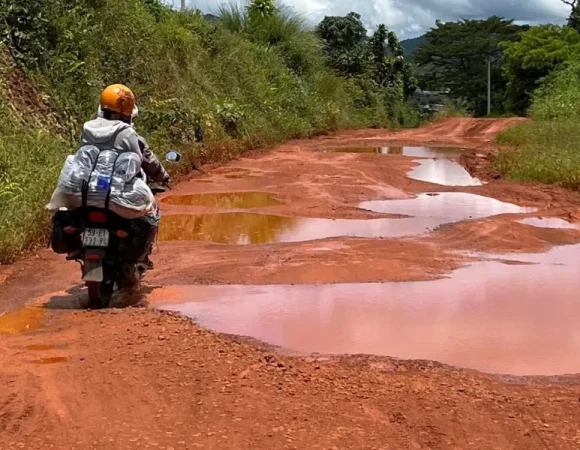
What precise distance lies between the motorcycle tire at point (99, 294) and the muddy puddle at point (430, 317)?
1.62 ft

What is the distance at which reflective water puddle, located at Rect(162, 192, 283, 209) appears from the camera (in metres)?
10.9

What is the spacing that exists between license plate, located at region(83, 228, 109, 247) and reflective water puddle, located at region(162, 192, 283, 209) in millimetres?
5471

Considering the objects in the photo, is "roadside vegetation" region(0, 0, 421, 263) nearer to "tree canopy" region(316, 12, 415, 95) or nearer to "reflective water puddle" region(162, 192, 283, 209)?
"reflective water puddle" region(162, 192, 283, 209)

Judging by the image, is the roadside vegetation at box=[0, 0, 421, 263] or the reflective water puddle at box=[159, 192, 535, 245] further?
the roadside vegetation at box=[0, 0, 421, 263]

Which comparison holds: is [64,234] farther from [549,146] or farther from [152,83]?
[549,146]

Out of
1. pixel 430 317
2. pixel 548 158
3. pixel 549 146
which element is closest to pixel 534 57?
pixel 549 146

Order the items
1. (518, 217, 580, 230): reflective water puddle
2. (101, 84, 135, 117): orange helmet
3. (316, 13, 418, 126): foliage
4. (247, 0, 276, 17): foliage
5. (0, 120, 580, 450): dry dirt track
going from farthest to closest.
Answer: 1. (316, 13, 418, 126): foliage
2. (247, 0, 276, 17): foliage
3. (518, 217, 580, 230): reflective water puddle
4. (101, 84, 135, 117): orange helmet
5. (0, 120, 580, 450): dry dirt track

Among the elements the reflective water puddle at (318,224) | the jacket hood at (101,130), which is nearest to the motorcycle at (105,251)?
the jacket hood at (101,130)

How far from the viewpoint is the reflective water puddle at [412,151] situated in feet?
65.1

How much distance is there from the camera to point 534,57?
35531mm

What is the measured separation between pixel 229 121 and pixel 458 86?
35702mm

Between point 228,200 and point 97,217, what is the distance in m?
6.18

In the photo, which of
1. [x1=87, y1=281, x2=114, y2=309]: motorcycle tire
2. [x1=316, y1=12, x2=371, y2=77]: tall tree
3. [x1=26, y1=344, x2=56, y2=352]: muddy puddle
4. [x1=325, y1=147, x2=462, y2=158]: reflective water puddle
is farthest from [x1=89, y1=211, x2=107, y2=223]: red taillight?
[x1=316, y1=12, x2=371, y2=77]: tall tree

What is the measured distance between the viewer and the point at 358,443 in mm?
3256
